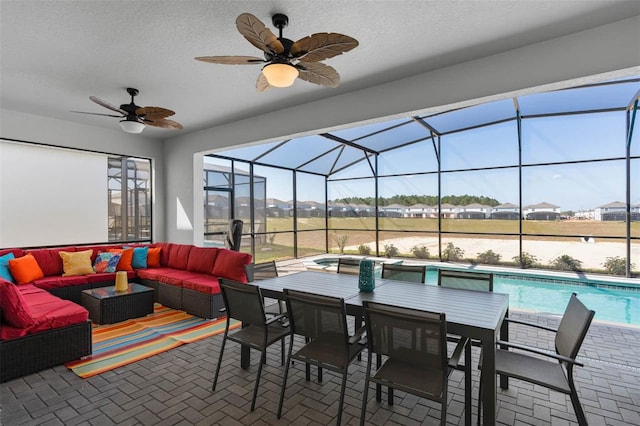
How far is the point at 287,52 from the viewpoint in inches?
99.7

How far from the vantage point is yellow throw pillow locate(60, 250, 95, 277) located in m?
4.98

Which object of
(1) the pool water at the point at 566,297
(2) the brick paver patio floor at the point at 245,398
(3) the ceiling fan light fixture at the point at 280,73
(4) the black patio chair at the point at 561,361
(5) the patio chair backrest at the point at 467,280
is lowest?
(1) the pool water at the point at 566,297

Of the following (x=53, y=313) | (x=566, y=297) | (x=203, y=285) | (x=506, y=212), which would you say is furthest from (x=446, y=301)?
(x=506, y=212)

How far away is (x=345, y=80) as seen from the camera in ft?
13.0

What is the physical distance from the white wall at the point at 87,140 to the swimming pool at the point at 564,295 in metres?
4.96

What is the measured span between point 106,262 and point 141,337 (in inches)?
84.9

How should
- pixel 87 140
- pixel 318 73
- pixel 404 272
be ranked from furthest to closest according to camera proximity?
pixel 87 140
pixel 404 272
pixel 318 73

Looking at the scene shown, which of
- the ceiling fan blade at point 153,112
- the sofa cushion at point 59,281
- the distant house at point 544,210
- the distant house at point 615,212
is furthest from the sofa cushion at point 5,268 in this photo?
the distant house at point 615,212

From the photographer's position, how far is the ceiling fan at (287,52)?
223 centimetres

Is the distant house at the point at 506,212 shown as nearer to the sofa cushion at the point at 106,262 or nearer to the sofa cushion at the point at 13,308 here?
the sofa cushion at the point at 106,262

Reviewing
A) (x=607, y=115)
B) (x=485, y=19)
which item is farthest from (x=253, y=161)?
(x=607, y=115)

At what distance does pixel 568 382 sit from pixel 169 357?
132 inches

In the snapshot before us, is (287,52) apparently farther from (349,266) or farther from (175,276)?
(175,276)

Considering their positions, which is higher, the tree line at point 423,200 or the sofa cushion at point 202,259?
the tree line at point 423,200
